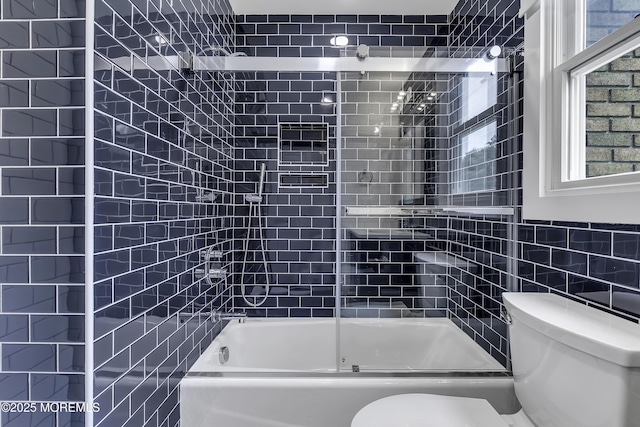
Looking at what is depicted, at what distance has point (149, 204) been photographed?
1397mm

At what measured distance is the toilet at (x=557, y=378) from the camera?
0.93m

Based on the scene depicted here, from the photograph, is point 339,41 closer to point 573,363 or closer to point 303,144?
point 303,144

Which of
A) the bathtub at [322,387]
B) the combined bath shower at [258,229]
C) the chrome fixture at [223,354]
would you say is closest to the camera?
the bathtub at [322,387]

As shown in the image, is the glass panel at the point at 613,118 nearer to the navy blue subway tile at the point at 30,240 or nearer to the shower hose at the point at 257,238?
the navy blue subway tile at the point at 30,240

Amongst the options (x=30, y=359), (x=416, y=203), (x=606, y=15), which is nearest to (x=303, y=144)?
(x=416, y=203)

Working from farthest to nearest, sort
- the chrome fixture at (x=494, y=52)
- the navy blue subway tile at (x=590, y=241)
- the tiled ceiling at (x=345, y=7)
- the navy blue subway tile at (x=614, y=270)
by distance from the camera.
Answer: the tiled ceiling at (x=345, y=7) → the chrome fixture at (x=494, y=52) → the navy blue subway tile at (x=590, y=241) → the navy blue subway tile at (x=614, y=270)

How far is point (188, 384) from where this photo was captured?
5.74 feet

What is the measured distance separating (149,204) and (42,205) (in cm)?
40

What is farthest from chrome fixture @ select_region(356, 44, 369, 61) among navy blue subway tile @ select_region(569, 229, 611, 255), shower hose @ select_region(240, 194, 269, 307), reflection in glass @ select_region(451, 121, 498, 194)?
navy blue subway tile @ select_region(569, 229, 611, 255)

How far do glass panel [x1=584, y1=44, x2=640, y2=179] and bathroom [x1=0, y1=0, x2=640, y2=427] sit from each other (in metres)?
0.01

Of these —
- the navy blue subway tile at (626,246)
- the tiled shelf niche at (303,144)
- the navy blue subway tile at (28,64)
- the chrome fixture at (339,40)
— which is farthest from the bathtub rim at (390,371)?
the chrome fixture at (339,40)

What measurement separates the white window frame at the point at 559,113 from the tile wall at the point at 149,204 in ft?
5.28

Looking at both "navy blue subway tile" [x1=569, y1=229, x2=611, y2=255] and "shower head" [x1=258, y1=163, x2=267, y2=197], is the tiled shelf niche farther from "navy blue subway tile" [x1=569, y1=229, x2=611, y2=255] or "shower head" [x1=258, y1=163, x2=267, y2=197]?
"navy blue subway tile" [x1=569, y1=229, x2=611, y2=255]

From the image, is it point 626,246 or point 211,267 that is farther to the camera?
point 211,267
